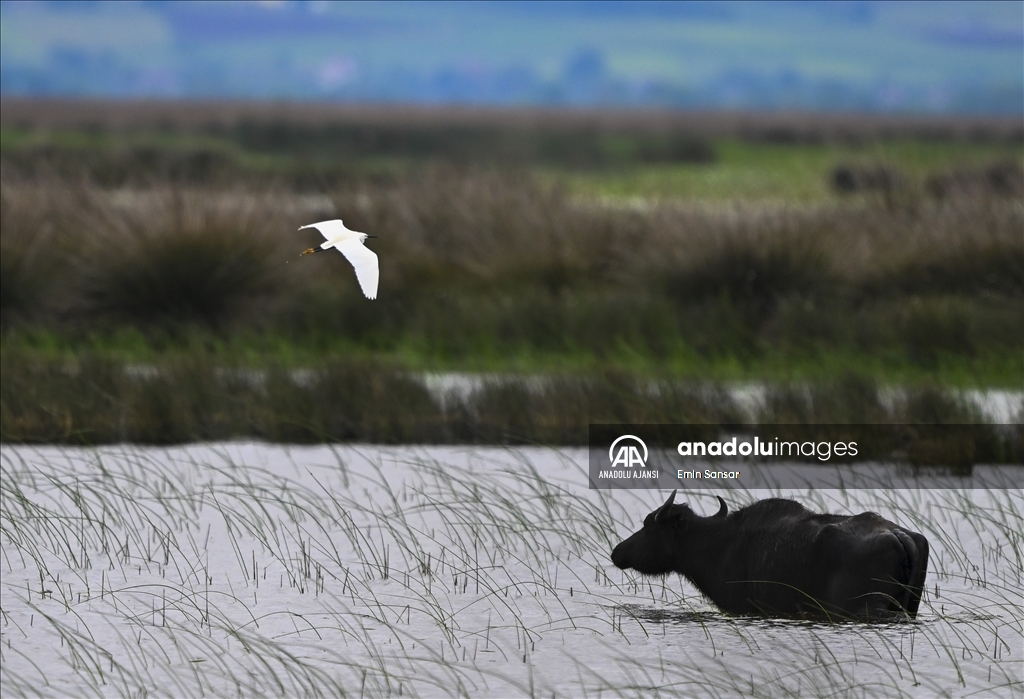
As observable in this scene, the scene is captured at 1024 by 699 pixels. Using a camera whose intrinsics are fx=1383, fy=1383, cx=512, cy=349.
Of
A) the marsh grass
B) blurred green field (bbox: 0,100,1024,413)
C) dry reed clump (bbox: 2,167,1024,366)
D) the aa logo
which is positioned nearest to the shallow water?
the aa logo

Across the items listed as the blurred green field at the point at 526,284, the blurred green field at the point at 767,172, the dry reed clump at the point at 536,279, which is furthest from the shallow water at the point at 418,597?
the blurred green field at the point at 767,172

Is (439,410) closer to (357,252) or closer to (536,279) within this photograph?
(357,252)

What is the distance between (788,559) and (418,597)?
117cm

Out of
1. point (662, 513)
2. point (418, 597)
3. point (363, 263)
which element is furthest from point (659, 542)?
point (363, 263)

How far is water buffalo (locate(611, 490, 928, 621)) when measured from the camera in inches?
148

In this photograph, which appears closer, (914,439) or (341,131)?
(914,439)

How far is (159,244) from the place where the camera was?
10.0 m

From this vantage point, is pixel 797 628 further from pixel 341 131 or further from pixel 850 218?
pixel 341 131

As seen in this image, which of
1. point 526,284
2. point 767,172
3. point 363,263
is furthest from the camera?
point 767,172

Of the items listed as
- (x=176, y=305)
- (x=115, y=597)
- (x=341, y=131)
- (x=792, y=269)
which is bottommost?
(x=115, y=597)

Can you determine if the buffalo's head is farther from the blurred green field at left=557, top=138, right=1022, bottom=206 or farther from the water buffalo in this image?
the blurred green field at left=557, top=138, right=1022, bottom=206

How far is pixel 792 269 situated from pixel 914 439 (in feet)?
12.3

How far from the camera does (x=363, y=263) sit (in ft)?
11.7

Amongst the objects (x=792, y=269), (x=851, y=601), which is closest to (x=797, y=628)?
(x=851, y=601)
